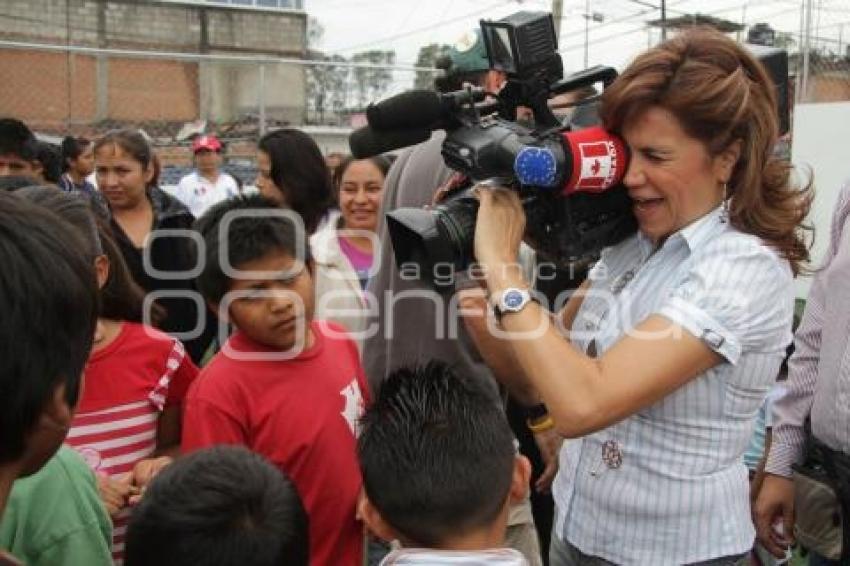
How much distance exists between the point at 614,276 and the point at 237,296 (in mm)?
864

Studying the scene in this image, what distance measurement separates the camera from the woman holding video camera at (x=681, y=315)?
1357 mm

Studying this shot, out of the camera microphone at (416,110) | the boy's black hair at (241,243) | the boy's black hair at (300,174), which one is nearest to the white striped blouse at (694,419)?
the camera microphone at (416,110)

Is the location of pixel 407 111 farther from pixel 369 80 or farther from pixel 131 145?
pixel 369 80

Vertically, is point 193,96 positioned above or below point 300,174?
above

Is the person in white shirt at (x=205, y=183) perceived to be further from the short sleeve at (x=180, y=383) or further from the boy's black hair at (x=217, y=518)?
the boy's black hair at (x=217, y=518)

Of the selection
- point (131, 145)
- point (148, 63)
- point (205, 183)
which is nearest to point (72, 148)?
point (205, 183)

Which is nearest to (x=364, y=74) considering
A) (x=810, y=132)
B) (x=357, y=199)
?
(x=810, y=132)

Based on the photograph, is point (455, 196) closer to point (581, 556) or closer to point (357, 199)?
point (581, 556)

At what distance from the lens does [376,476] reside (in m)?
1.36

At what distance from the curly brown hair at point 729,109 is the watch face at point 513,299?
35cm

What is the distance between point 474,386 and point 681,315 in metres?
0.38

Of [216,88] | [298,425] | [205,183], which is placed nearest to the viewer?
[298,425]

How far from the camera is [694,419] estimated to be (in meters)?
1.45

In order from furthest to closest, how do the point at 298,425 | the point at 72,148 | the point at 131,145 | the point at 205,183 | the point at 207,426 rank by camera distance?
1. the point at 205,183
2. the point at 72,148
3. the point at 131,145
4. the point at 298,425
5. the point at 207,426
